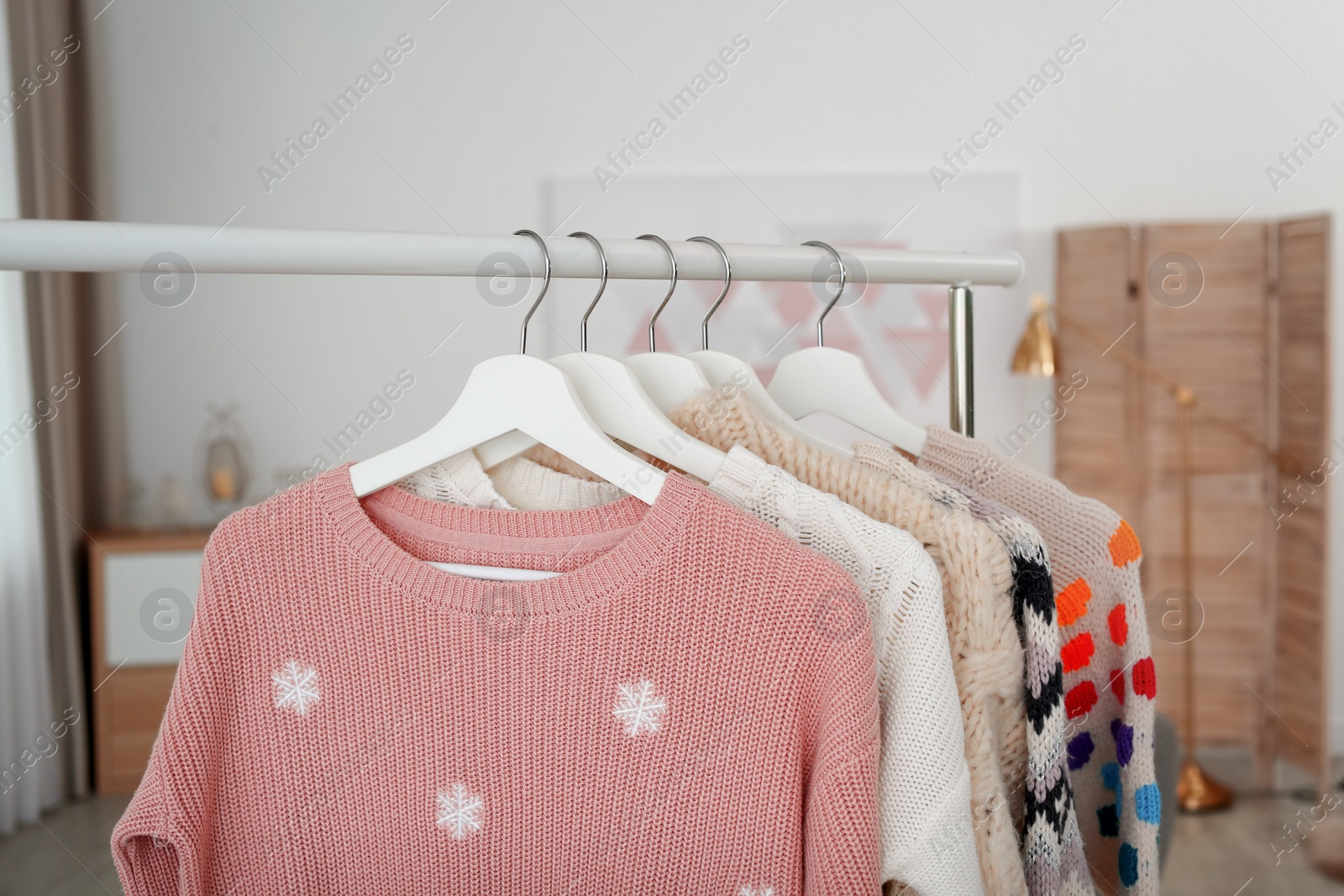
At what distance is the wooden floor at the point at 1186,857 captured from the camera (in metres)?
2.45

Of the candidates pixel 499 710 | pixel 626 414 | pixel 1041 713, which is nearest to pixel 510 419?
pixel 626 414

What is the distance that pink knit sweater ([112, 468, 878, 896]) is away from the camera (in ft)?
2.43

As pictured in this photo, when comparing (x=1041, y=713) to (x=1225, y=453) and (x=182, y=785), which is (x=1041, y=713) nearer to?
(x=182, y=785)

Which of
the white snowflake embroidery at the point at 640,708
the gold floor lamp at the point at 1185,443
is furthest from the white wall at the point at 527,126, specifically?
the white snowflake embroidery at the point at 640,708

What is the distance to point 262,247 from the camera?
2.30 feet

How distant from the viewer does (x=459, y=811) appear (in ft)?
2.52

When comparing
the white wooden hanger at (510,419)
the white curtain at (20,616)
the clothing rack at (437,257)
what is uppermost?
Result: the clothing rack at (437,257)

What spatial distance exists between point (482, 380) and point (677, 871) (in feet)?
1.29

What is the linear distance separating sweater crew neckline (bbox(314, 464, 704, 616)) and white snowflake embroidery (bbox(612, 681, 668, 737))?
0.07 metres

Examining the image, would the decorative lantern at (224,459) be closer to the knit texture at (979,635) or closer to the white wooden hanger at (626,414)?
the white wooden hanger at (626,414)

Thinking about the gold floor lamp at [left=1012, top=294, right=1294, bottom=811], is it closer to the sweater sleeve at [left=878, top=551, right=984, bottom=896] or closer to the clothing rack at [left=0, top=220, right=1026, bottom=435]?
the clothing rack at [left=0, top=220, right=1026, bottom=435]

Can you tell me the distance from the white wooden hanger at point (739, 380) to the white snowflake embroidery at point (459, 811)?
36 cm

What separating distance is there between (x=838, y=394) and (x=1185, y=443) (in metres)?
2.39

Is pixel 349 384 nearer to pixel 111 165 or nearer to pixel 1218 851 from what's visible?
pixel 111 165
